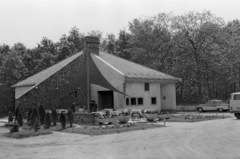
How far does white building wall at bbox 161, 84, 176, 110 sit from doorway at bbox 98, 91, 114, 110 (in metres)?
7.29

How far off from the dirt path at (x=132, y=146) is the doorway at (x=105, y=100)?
15.9m

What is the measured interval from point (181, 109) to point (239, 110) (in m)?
16.0

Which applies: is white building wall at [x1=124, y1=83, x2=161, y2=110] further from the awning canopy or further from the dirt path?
the dirt path

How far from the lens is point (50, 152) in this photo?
11562 mm

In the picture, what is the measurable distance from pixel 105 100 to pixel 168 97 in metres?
8.06

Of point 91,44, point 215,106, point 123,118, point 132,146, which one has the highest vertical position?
point 91,44

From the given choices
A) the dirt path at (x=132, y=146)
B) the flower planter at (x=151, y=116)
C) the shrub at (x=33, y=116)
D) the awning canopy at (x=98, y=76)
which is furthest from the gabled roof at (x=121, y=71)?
the dirt path at (x=132, y=146)

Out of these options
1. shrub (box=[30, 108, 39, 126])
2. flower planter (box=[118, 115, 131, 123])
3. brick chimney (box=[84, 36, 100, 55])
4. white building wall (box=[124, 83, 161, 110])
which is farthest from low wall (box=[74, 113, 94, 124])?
brick chimney (box=[84, 36, 100, 55])

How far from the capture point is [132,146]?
12383 mm

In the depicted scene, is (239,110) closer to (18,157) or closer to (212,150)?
(212,150)

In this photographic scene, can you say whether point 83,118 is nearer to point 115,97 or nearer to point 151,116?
point 151,116

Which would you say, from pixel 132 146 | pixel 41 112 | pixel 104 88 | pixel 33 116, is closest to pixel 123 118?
pixel 41 112

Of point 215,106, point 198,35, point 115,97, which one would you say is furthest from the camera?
point 198,35

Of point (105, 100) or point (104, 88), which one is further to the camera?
point (105, 100)
